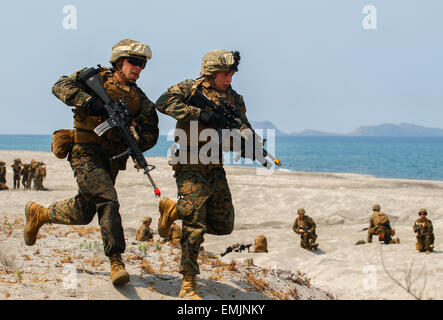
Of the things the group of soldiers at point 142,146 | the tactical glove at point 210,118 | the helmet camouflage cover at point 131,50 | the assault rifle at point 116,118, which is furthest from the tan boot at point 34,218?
the tactical glove at point 210,118

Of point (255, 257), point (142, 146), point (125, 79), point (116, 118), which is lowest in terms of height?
point (255, 257)

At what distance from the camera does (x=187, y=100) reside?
18.5 feet

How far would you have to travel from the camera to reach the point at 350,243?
14273mm

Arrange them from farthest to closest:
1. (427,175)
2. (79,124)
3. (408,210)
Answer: (427,175) < (408,210) < (79,124)

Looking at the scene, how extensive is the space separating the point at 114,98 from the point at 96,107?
0.27 metres

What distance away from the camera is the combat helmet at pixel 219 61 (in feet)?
18.3

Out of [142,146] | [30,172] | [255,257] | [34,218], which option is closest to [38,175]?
[30,172]

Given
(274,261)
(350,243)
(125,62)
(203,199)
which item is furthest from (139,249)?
(350,243)

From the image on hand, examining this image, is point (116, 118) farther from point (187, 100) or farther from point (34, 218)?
point (34, 218)

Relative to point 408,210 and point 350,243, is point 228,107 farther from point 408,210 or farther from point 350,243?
point 408,210

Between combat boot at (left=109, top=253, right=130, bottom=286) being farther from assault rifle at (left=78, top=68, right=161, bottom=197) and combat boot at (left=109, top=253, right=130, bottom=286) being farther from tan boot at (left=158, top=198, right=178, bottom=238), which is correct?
assault rifle at (left=78, top=68, right=161, bottom=197)

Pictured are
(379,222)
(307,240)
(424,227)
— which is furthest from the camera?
(379,222)

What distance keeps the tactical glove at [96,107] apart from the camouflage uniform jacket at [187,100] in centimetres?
56

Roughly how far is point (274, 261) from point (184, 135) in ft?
21.2
